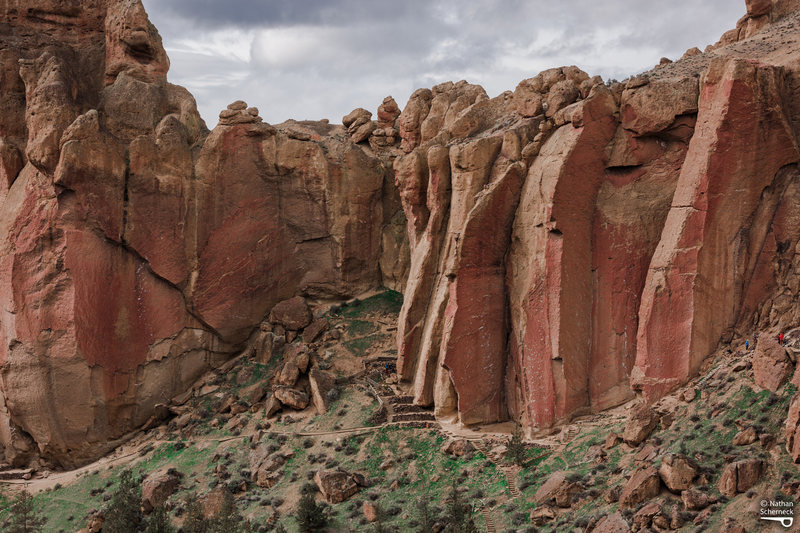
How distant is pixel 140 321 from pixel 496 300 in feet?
69.5

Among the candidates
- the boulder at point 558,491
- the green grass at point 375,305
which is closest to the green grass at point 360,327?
the green grass at point 375,305

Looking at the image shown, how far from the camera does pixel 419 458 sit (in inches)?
1375

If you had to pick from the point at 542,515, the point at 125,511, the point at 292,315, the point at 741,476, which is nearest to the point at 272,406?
the point at 292,315

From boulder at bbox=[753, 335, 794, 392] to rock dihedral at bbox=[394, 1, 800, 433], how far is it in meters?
3.61

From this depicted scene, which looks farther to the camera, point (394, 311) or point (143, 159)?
point (394, 311)

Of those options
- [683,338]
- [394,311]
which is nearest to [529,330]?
[683,338]

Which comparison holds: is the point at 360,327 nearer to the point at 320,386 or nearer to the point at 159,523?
the point at 320,386

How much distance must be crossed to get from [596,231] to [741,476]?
14113 millimetres

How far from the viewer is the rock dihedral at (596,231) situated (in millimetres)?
29688

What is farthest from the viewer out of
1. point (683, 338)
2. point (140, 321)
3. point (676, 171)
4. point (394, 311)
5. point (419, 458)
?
point (394, 311)

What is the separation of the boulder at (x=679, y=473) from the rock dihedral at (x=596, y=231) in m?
6.09

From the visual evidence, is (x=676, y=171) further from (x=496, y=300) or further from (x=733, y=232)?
(x=496, y=300)

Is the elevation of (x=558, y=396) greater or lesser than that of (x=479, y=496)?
greater

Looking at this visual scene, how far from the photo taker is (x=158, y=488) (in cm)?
3638
